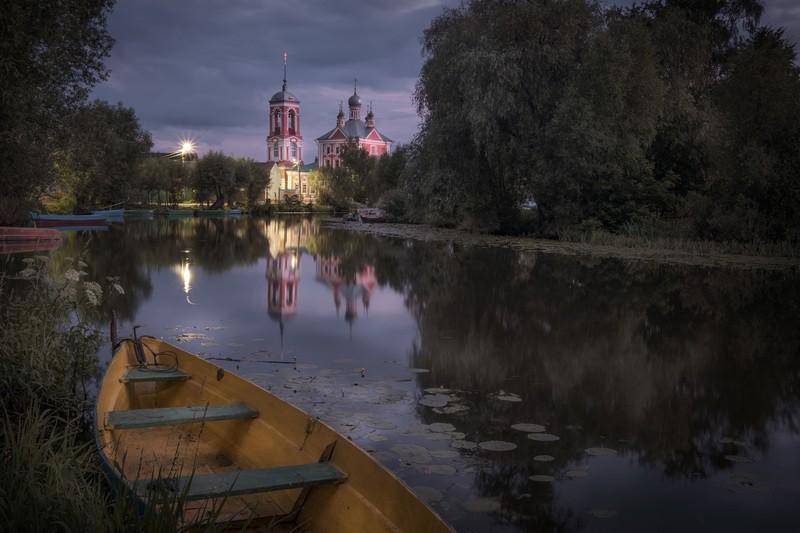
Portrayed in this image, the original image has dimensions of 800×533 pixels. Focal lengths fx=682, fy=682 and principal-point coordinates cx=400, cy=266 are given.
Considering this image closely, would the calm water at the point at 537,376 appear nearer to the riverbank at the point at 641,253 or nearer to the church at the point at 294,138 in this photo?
the riverbank at the point at 641,253

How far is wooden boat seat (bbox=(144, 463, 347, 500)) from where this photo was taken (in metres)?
3.45

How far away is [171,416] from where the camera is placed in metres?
4.84

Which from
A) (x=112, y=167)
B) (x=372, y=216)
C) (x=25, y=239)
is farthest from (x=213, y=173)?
(x=25, y=239)

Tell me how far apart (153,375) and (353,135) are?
118418 mm

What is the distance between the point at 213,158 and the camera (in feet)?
226

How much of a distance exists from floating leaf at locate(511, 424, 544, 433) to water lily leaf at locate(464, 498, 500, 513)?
5.02ft

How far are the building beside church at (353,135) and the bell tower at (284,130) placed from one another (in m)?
4.36

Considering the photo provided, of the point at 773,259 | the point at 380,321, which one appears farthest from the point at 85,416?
the point at 773,259

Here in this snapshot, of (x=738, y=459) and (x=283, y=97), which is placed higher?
(x=283, y=97)

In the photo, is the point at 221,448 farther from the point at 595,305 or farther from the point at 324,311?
the point at 595,305

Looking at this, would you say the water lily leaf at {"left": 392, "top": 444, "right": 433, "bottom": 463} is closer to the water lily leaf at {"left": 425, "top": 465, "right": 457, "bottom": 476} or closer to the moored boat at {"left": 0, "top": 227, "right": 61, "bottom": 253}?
the water lily leaf at {"left": 425, "top": 465, "right": 457, "bottom": 476}

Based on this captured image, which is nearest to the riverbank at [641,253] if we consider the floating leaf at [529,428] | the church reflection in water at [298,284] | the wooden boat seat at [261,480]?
the church reflection in water at [298,284]

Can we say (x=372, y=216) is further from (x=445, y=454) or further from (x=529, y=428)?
(x=445, y=454)

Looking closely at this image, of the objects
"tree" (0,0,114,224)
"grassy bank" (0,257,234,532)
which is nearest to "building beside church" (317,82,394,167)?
"tree" (0,0,114,224)
